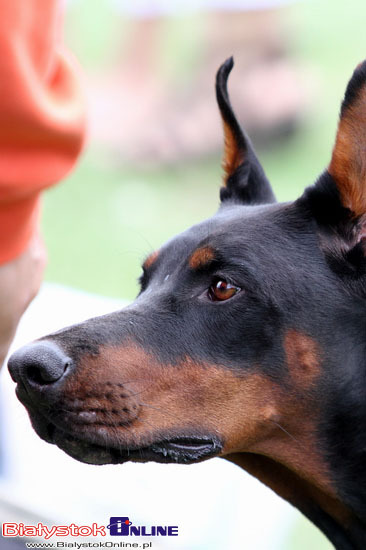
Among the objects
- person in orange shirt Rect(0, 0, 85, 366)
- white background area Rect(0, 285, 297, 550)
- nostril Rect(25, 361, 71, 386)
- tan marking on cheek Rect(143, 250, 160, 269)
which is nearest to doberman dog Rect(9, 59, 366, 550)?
nostril Rect(25, 361, 71, 386)

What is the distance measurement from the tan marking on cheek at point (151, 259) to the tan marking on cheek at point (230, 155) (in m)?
0.68

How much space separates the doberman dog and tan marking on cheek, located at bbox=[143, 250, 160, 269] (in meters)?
0.10

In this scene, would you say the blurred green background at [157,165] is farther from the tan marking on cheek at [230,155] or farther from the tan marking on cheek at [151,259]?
the tan marking on cheek at [151,259]

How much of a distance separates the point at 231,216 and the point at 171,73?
1192 centimetres

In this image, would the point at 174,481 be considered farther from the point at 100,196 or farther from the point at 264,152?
the point at 264,152

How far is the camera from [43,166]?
3.16m

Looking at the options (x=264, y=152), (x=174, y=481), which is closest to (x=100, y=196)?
(x=264, y=152)

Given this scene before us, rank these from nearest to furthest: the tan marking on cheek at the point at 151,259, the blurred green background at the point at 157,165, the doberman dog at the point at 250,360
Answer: the doberman dog at the point at 250,360, the tan marking on cheek at the point at 151,259, the blurred green background at the point at 157,165

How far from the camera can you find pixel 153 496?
190 inches

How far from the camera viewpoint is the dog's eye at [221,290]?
3441mm

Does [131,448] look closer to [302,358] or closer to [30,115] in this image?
[302,358]

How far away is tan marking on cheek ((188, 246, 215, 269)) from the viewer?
3525 millimetres

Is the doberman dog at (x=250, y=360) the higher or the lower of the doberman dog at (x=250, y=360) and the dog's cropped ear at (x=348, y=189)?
the lower

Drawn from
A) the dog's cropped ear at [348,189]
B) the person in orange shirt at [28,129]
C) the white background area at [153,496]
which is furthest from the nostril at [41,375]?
the white background area at [153,496]
